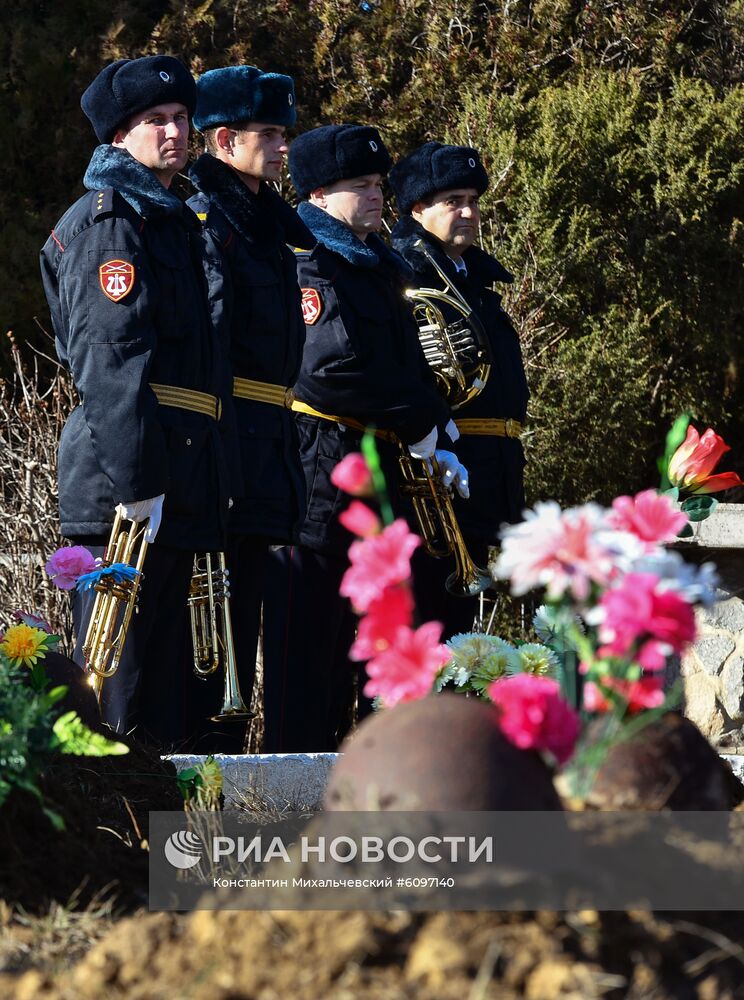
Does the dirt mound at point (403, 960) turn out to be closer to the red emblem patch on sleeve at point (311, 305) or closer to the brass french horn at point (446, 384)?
the brass french horn at point (446, 384)

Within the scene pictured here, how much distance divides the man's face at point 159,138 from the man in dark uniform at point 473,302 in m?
1.33

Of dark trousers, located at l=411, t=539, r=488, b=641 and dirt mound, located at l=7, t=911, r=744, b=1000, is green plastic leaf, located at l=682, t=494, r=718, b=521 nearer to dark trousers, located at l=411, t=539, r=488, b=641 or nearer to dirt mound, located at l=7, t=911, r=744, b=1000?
dark trousers, located at l=411, t=539, r=488, b=641

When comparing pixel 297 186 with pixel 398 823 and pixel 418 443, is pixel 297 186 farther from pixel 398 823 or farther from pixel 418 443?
pixel 398 823

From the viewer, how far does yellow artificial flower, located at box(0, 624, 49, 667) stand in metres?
4.17

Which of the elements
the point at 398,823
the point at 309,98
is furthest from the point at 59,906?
the point at 309,98

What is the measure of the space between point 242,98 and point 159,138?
0.50 meters

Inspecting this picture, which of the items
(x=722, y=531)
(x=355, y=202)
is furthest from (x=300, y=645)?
(x=722, y=531)

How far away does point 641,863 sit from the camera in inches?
102

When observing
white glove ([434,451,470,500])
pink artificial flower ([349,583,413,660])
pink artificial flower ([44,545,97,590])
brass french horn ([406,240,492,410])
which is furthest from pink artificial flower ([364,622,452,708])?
brass french horn ([406,240,492,410])

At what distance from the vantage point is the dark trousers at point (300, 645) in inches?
215

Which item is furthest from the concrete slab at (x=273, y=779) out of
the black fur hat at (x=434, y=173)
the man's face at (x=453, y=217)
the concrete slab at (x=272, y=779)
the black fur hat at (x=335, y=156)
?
the black fur hat at (x=434, y=173)

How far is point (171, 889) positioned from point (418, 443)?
8.36 feet

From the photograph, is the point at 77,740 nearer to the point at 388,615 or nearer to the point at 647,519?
the point at 388,615

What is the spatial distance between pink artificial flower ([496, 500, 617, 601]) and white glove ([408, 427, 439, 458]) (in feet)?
9.46
